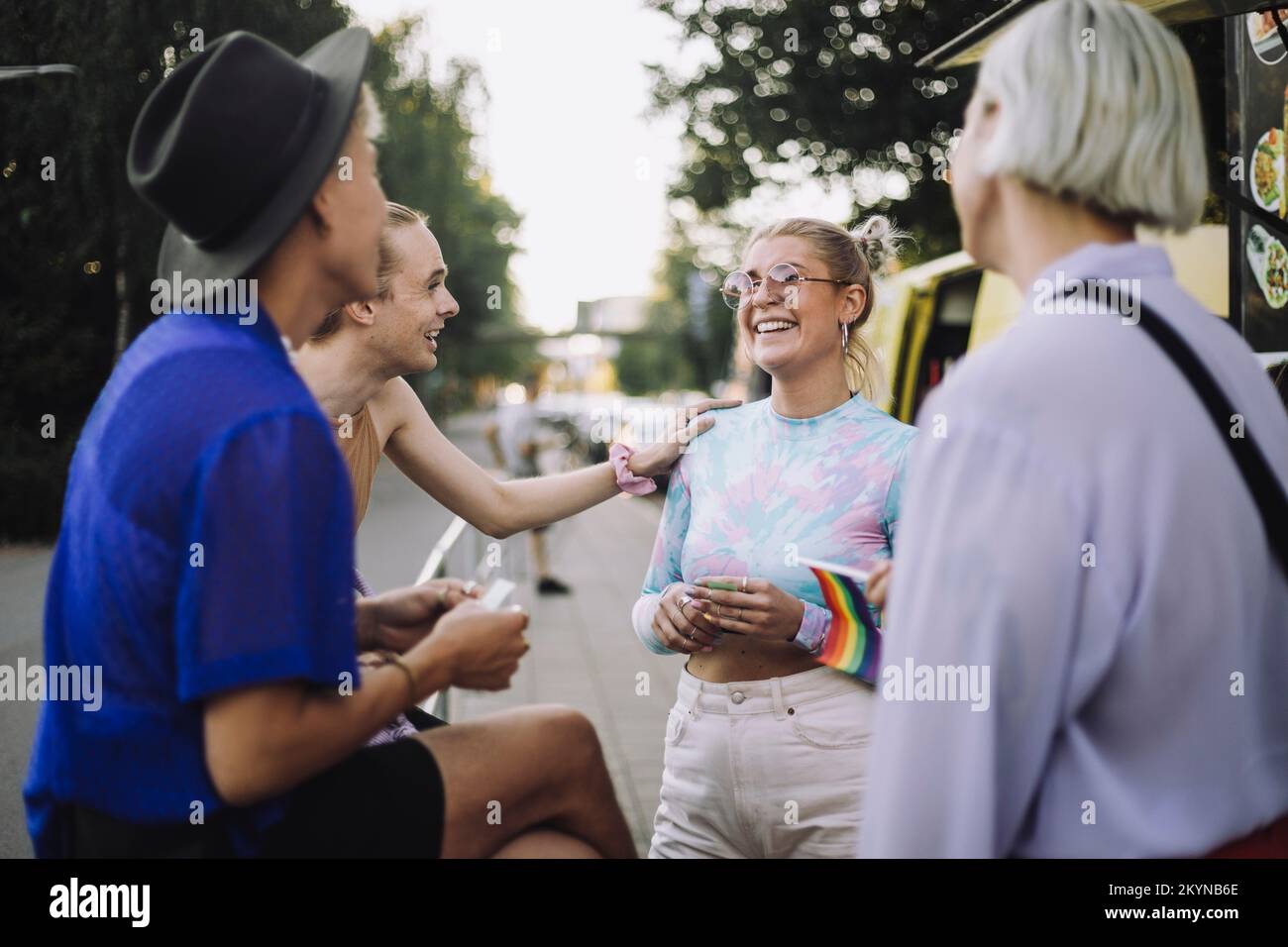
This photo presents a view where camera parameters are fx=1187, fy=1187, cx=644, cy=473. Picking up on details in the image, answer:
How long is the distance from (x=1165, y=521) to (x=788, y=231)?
65.0 inches

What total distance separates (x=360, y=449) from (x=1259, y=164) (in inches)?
138

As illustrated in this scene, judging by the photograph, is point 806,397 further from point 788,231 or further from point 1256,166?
point 1256,166

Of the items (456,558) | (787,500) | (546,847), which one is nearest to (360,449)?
(787,500)

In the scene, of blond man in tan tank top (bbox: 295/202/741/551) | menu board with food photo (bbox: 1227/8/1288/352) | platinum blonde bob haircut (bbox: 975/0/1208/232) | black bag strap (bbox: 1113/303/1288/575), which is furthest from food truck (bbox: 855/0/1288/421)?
blond man in tan tank top (bbox: 295/202/741/551)

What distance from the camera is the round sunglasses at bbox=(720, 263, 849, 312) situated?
2686 mm

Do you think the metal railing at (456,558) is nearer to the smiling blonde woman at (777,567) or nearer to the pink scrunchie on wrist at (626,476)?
the pink scrunchie on wrist at (626,476)

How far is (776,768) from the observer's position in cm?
234

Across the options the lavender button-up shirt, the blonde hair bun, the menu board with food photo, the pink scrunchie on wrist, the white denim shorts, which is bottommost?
the white denim shorts

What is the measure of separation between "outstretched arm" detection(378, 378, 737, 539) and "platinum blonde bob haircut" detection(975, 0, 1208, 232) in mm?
1633

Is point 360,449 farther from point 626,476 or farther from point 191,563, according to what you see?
point 191,563

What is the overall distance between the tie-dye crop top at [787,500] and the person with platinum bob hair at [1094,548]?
39.5 inches

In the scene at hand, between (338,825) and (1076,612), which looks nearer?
(1076,612)

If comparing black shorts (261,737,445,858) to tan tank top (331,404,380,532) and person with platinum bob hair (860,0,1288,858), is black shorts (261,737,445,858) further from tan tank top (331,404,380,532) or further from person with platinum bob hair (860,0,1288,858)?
tan tank top (331,404,380,532)
